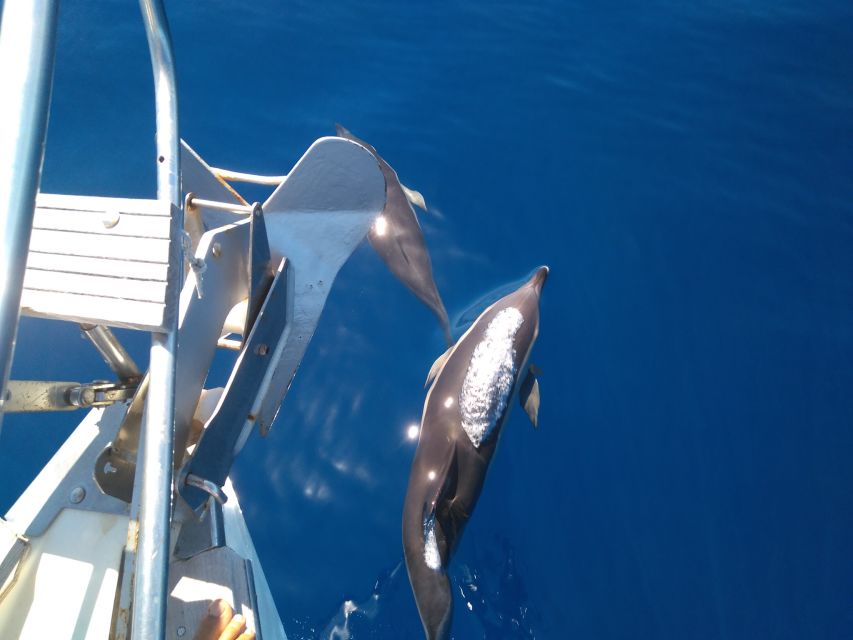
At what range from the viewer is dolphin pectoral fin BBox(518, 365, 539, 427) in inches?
199

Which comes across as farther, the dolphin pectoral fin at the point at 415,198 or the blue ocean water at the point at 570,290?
the dolphin pectoral fin at the point at 415,198

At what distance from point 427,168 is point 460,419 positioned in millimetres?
3485

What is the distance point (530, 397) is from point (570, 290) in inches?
60.7

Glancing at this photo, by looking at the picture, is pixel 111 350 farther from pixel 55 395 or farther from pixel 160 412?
pixel 160 412

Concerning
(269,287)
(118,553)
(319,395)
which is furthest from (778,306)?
(118,553)

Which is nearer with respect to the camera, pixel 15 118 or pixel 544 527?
pixel 15 118

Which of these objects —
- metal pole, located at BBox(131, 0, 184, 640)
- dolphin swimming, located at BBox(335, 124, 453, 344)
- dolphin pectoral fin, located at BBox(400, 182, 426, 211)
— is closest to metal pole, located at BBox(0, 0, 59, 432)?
metal pole, located at BBox(131, 0, 184, 640)

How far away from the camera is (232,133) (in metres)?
6.99

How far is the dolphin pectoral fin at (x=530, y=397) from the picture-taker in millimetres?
5051

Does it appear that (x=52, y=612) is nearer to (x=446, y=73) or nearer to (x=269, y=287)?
(x=269, y=287)

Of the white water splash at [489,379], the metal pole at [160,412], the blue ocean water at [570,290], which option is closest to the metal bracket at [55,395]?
the metal pole at [160,412]

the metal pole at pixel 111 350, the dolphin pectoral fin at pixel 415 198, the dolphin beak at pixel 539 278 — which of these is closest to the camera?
the metal pole at pixel 111 350

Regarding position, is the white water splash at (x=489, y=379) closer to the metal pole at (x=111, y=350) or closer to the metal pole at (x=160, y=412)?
the metal pole at (x=111, y=350)

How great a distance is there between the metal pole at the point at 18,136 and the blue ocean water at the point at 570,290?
3689 millimetres
